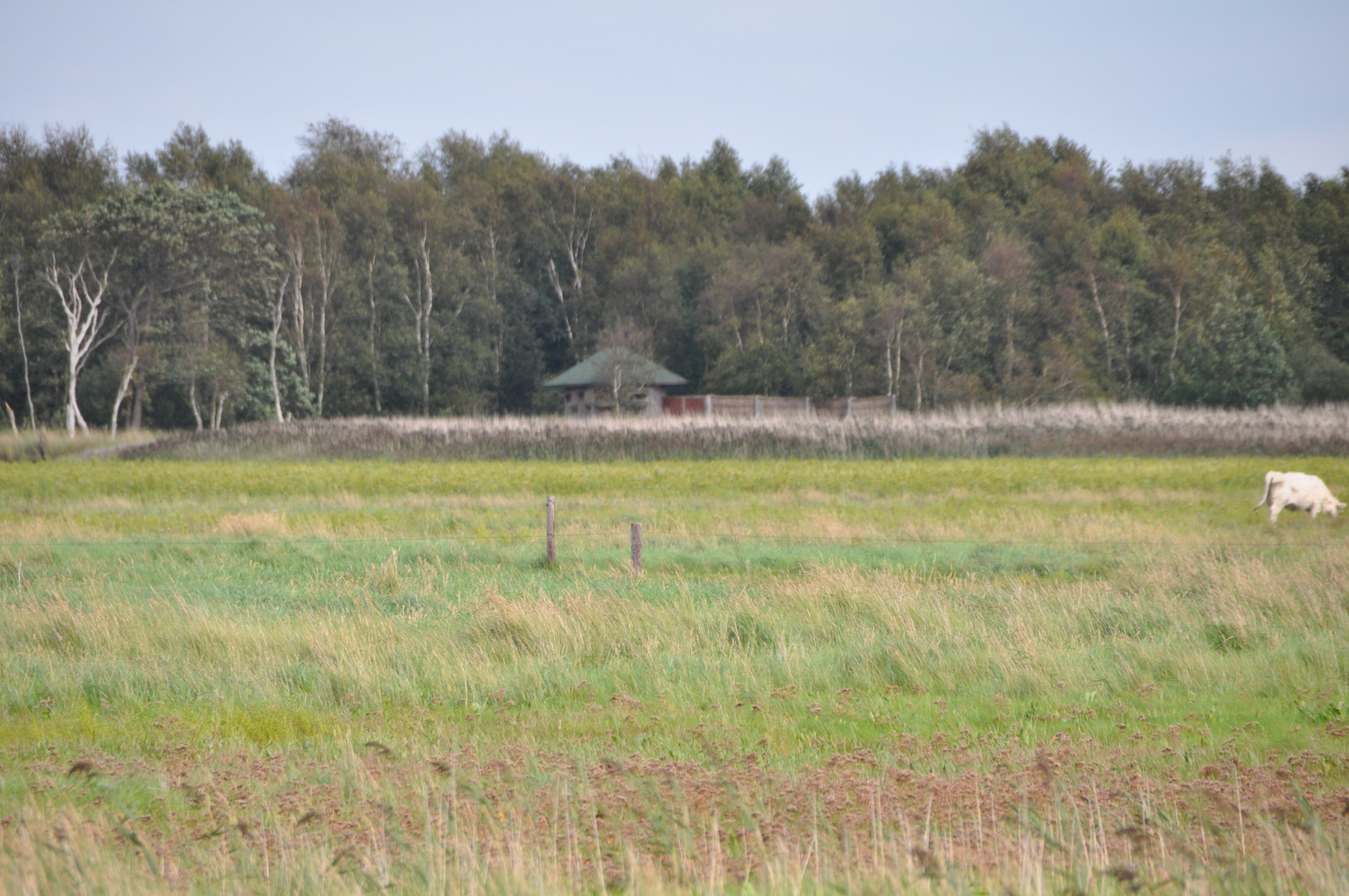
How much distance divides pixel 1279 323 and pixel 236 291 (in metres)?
57.8

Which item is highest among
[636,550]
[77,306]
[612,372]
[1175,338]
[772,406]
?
[77,306]

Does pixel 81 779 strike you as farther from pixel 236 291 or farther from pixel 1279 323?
pixel 1279 323

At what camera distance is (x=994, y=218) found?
67812 millimetres

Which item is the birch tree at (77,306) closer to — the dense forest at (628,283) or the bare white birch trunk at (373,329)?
the dense forest at (628,283)

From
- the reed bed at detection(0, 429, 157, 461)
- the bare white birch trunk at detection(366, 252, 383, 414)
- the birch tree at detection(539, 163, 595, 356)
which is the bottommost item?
the reed bed at detection(0, 429, 157, 461)

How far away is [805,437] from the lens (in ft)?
130

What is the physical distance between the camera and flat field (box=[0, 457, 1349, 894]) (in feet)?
16.1

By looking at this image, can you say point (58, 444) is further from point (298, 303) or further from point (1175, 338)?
point (1175, 338)

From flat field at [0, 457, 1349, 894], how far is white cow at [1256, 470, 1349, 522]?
4.16 ft

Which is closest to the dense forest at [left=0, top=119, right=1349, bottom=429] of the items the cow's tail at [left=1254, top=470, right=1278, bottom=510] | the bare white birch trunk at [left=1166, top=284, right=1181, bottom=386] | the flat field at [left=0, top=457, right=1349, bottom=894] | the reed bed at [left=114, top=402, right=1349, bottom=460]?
the bare white birch trunk at [left=1166, top=284, right=1181, bottom=386]

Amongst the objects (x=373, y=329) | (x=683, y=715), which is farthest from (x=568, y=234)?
(x=683, y=715)

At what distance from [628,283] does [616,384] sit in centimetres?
1183

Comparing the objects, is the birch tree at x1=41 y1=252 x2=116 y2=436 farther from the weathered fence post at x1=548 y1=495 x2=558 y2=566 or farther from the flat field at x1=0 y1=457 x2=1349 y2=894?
the weathered fence post at x1=548 y1=495 x2=558 y2=566

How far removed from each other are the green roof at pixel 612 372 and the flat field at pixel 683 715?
42689 millimetres
